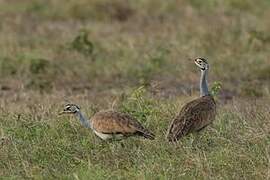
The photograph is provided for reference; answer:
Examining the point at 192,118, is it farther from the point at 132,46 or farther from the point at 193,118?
the point at 132,46

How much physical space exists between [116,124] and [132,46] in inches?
241

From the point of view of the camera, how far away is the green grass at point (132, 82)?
694 cm

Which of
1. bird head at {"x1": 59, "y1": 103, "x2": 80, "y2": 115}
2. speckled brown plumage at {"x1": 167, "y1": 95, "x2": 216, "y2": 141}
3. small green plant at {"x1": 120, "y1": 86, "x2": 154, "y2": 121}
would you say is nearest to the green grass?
small green plant at {"x1": 120, "y1": 86, "x2": 154, "y2": 121}

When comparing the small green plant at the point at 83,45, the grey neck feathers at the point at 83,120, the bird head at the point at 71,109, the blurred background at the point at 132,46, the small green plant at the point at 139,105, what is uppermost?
the bird head at the point at 71,109

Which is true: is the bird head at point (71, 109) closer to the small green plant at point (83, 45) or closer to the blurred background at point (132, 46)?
the blurred background at point (132, 46)

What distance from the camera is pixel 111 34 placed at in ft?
48.5

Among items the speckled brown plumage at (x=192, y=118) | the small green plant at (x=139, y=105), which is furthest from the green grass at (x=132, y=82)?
the speckled brown plumage at (x=192, y=118)

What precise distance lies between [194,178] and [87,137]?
1450 millimetres

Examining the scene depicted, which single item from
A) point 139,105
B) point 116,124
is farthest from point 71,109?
point 139,105

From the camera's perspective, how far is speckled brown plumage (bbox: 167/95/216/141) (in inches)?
283

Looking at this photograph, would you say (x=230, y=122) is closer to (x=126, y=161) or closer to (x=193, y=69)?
(x=126, y=161)

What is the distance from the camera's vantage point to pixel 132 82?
38.2 feet

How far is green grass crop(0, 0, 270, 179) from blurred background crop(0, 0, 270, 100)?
0.02m

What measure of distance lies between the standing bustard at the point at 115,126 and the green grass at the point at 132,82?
5.0 inches
